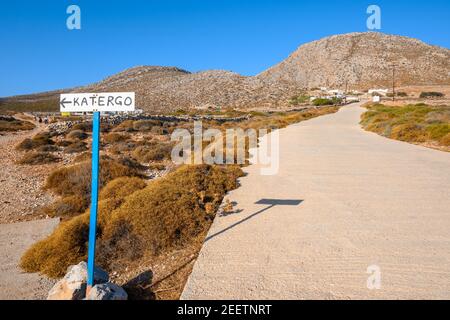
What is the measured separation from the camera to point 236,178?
10.9m

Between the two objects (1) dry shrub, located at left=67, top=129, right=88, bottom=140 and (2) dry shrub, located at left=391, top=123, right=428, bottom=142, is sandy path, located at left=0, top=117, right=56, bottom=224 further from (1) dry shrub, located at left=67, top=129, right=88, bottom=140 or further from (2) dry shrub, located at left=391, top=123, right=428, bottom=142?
(2) dry shrub, located at left=391, top=123, right=428, bottom=142

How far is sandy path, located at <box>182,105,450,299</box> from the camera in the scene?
470 cm

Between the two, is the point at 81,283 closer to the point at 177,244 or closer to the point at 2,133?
the point at 177,244

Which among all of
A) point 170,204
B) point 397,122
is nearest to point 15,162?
point 170,204

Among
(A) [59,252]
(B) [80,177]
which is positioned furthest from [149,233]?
(B) [80,177]

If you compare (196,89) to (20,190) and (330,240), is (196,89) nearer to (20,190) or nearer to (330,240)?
(20,190)

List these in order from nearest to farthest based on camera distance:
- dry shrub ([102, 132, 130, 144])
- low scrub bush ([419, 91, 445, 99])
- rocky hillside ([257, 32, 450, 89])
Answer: dry shrub ([102, 132, 130, 144]) < low scrub bush ([419, 91, 445, 99]) < rocky hillside ([257, 32, 450, 89])

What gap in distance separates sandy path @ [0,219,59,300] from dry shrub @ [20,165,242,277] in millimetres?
223

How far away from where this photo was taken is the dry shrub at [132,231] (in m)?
6.45

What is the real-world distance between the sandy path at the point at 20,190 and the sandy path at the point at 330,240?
5849 mm

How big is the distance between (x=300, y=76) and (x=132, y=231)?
4435 inches

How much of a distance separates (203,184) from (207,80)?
86.1 m

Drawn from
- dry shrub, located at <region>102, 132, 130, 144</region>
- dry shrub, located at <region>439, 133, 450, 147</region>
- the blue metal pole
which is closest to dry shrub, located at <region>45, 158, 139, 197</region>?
the blue metal pole
